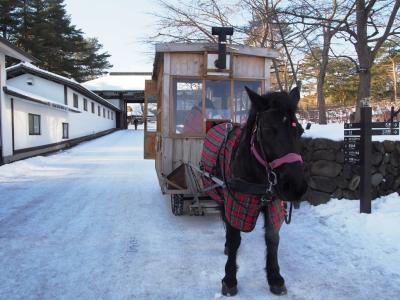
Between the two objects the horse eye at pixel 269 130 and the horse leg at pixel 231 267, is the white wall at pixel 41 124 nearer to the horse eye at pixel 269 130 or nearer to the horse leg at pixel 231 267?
the horse leg at pixel 231 267

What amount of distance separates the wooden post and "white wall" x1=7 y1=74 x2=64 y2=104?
1963cm

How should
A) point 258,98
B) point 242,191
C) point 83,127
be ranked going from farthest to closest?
1. point 83,127
2. point 242,191
3. point 258,98

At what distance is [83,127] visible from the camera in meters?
26.2

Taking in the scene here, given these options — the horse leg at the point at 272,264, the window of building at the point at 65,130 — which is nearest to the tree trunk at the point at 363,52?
the horse leg at the point at 272,264

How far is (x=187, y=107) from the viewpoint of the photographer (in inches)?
237

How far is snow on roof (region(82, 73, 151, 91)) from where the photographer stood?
3753cm

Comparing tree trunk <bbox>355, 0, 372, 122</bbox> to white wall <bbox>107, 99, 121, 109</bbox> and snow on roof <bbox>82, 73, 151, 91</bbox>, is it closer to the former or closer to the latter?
snow on roof <bbox>82, 73, 151, 91</bbox>

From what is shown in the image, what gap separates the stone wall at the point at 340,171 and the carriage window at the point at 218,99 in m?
1.59

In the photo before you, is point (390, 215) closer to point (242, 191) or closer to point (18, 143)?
point (242, 191)

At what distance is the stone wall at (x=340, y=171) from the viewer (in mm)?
5645

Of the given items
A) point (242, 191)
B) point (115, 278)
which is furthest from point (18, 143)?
point (242, 191)

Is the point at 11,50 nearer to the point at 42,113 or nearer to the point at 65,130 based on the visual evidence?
the point at 42,113

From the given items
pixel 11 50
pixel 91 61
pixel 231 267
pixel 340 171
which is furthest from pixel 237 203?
pixel 91 61

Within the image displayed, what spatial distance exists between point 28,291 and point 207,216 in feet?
10.8
